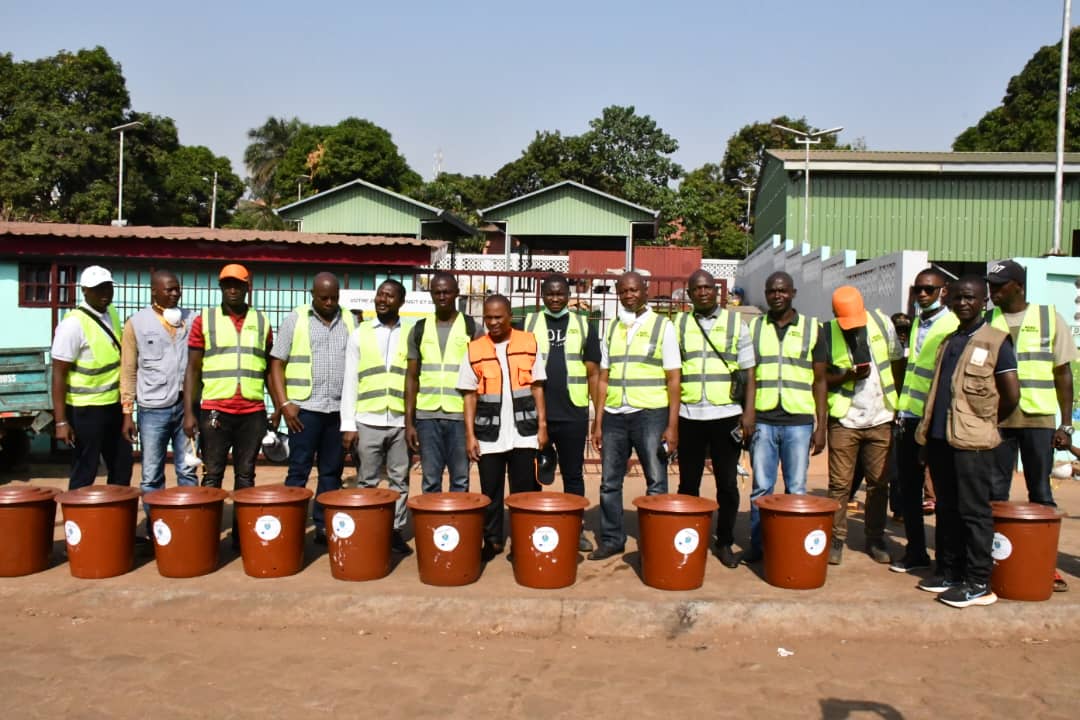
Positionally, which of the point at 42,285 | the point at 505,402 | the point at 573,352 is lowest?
the point at 505,402

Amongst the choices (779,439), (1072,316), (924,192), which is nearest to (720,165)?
(924,192)

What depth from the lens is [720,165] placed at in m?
54.6

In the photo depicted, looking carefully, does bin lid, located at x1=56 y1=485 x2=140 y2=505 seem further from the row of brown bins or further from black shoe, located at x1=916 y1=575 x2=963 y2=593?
black shoe, located at x1=916 y1=575 x2=963 y2=593

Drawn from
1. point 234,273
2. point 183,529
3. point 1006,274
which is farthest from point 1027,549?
point 234,273

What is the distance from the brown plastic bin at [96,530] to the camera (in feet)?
19.0

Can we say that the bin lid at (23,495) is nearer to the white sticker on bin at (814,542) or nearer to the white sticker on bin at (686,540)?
the white sticker on bin at (686,540)

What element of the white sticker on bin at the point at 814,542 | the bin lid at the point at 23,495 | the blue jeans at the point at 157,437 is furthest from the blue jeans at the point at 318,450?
the white sticker on bin at the point at 814,542

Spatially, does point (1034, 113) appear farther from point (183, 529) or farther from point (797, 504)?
point (183, 529)

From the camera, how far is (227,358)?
6.39 metres

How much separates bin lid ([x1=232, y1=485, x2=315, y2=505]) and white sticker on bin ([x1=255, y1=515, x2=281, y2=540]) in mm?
105

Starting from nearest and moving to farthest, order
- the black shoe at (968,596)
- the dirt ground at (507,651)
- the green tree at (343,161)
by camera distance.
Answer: the dirt ground at (507,651)
the black shoe at (968,596)
the green tree at (343,161)

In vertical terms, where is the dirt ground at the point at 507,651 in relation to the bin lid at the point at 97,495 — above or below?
below

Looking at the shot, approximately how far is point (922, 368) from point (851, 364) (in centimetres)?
45

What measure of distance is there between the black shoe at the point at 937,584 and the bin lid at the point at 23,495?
5540mm
